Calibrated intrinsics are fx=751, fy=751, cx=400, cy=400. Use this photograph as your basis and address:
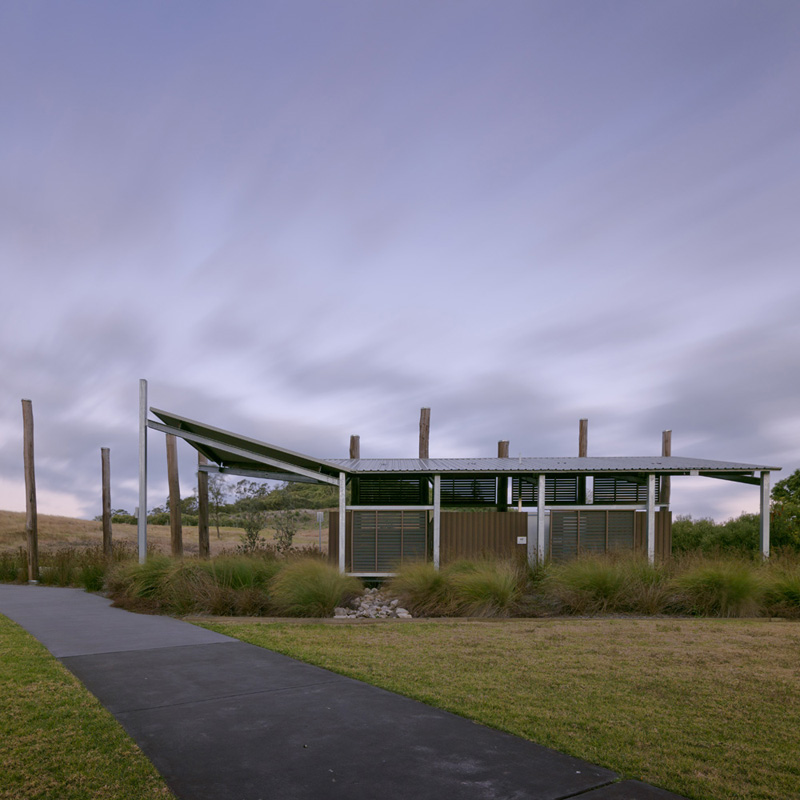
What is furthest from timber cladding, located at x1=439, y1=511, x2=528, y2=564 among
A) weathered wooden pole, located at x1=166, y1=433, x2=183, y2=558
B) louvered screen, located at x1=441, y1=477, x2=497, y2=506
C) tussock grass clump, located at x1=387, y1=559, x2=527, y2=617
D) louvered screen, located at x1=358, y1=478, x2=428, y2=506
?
weathered wooden pole, located at x1=166, y1=433, x2=183, y2=558

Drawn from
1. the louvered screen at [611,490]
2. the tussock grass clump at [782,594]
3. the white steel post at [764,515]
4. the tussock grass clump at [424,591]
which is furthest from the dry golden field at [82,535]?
the tussock grass clump at [782,594]

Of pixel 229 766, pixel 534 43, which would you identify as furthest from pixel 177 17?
pixel 229 766

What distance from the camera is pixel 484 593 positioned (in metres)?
12.3

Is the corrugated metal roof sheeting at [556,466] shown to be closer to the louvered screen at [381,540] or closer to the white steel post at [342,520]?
the white steel post at [342,520]

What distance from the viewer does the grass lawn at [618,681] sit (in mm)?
4871

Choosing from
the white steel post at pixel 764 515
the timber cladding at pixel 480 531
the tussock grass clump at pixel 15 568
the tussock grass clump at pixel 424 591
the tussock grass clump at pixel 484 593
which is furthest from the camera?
the tussock grass clump at pixel 15 568

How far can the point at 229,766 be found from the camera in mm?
4672

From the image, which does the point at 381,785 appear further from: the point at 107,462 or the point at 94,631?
the point at 107,462

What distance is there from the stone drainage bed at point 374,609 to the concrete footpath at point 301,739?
406 cm

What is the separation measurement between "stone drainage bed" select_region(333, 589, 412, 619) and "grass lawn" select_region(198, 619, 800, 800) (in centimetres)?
115

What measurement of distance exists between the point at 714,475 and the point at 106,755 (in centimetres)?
1560

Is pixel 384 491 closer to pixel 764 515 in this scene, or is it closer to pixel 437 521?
pixel 437 521

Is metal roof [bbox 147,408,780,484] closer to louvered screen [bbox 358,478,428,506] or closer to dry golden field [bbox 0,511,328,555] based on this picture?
louvered screen [bbox 358,478,428,506]

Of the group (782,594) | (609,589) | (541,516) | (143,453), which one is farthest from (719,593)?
(143,453)
